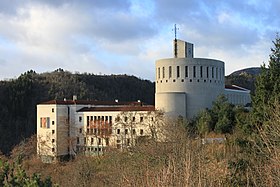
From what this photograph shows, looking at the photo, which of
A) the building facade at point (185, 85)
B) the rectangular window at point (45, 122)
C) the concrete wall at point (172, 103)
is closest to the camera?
the concrete wall at point (172, 103)

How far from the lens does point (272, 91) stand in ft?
70.5

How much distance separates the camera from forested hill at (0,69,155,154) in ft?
260

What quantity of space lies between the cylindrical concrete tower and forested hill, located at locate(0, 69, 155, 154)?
108 ft

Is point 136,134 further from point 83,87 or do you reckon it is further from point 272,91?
point 83,87

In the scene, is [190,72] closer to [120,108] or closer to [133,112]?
[133,112]

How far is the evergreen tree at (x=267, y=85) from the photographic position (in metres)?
21.2

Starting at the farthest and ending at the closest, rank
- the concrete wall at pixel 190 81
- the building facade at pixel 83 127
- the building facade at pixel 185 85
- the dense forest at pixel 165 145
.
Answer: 1. the building facade at pixel 83 127
2. the concrete wall at pixel 190 81
3. the building facade at pixel 185 85
4. the dense forest at pixel 165 145

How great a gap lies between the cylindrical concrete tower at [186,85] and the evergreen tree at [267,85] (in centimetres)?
1932

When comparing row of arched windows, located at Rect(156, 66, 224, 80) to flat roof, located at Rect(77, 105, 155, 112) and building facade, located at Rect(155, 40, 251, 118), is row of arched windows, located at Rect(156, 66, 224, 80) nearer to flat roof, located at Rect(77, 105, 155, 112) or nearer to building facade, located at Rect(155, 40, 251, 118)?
building facade, located at Rect(155, 40, 251, 118)

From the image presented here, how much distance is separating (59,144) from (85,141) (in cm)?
282

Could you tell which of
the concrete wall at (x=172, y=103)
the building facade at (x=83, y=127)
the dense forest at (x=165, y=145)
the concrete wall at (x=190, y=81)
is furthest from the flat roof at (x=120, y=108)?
the dense forest at (x=165, y=145)

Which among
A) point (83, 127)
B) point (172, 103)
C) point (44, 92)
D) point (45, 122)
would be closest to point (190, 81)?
point (172, 103)

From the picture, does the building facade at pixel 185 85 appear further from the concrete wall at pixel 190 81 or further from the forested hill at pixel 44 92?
the forested hill at pixel 44 92

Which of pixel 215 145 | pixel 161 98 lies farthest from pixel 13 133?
pixel 215 145
